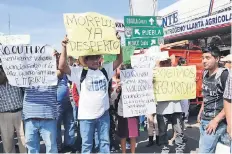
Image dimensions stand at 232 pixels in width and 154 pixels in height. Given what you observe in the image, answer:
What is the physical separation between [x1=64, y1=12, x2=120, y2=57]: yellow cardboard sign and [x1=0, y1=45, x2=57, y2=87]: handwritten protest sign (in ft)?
1.60

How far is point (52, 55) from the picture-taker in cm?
398

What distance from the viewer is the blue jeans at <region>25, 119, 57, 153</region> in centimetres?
383

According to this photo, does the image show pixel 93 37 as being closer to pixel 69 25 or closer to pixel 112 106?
pixel 69 25

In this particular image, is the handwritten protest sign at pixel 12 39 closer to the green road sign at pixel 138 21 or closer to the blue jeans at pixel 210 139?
the green road sign at pixel 138 21

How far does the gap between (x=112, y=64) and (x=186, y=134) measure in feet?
10.7

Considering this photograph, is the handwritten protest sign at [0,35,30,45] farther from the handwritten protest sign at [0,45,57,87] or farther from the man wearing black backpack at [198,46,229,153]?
the man wearing black backpack at [198,46,229,153]

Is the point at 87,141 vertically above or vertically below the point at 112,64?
below

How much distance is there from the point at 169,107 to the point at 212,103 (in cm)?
152

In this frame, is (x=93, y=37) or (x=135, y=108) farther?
(x=135, y=108)

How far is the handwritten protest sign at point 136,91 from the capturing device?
4.53 m

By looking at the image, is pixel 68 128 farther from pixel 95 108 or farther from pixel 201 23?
pixel 201 23

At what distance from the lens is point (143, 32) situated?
664 centimetres

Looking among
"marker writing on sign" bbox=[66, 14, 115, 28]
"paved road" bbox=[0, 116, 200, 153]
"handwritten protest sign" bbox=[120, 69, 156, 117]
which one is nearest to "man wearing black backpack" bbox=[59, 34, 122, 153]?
"marker writing on sign" bbox=[66, 14, 115, 28]

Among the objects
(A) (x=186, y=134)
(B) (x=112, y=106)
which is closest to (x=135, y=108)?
(B) (x=112, y=106)
